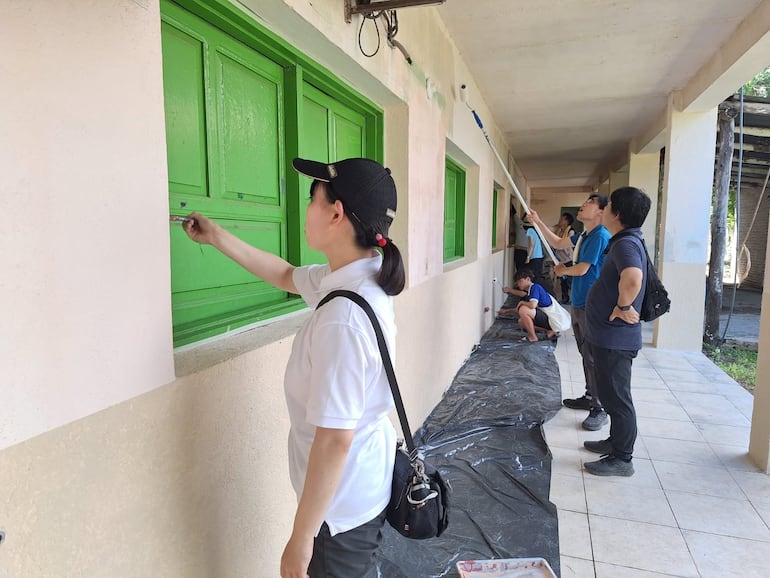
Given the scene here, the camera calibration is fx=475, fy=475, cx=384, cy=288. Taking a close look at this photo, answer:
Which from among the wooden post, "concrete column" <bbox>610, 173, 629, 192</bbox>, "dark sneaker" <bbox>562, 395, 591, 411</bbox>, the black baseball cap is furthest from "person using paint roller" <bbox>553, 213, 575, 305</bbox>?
the black baseball cap

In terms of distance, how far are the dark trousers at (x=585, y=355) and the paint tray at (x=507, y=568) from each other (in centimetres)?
159

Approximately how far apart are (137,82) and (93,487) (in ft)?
2.50

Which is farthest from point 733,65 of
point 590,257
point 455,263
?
point 455,263

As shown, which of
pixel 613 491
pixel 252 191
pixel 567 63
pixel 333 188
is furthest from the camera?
pixel 567 63

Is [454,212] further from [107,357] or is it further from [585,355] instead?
[107,357]

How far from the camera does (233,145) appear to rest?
4.88 feet

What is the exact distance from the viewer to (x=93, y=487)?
868 millimetres

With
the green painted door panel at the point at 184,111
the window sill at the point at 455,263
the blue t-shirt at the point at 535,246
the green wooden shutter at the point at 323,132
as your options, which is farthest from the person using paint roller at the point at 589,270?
the blue t-shirt at the point at 535,246

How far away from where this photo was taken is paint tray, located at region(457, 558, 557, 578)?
171 centimetres

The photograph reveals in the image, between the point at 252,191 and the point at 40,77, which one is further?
the point at 252,191

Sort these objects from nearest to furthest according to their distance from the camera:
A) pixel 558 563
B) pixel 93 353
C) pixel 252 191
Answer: pixel 93 353 → pixel 252 191 → pixel 558 563

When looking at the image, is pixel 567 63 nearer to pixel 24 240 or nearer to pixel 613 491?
pixel 613 491

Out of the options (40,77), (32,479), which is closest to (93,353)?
(32,479)

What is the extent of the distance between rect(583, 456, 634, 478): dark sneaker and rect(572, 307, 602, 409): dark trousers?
61 cm
